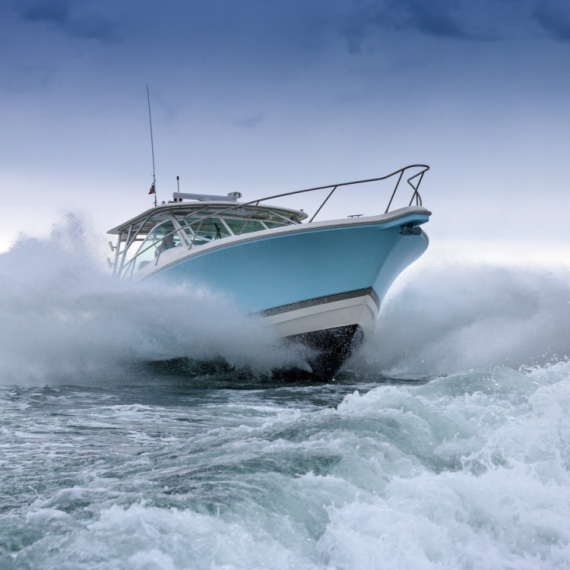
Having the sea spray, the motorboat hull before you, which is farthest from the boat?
the sea spray

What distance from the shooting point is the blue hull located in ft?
26.1

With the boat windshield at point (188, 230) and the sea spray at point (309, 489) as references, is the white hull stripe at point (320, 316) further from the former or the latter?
the sea spray at point (309, 489)

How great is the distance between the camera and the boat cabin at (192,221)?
31.0 feet

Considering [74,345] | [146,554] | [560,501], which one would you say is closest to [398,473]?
[560,501]

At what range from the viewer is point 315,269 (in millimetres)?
8172

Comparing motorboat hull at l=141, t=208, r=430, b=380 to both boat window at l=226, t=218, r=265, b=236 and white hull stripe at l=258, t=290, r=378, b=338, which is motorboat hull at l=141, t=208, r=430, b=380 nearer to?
white hull stripe at l=258, t=290, r=378, b=338

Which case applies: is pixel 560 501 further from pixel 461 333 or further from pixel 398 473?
pixel 461 333

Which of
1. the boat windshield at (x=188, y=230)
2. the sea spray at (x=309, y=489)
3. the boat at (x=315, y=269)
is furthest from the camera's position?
the boat windshield at (x=188, y=230)

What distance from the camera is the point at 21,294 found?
28.8ft

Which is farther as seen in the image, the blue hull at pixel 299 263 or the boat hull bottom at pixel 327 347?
the boat hull bottom at pixel 327 347

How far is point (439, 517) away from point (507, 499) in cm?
36

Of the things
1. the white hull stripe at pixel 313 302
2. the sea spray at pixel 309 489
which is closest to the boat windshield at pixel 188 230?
the white hull stripe at pixel 313 302

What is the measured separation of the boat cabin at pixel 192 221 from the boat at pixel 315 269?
0.85 feet

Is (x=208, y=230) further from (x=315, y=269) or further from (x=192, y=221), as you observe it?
(x=315, y=269)
